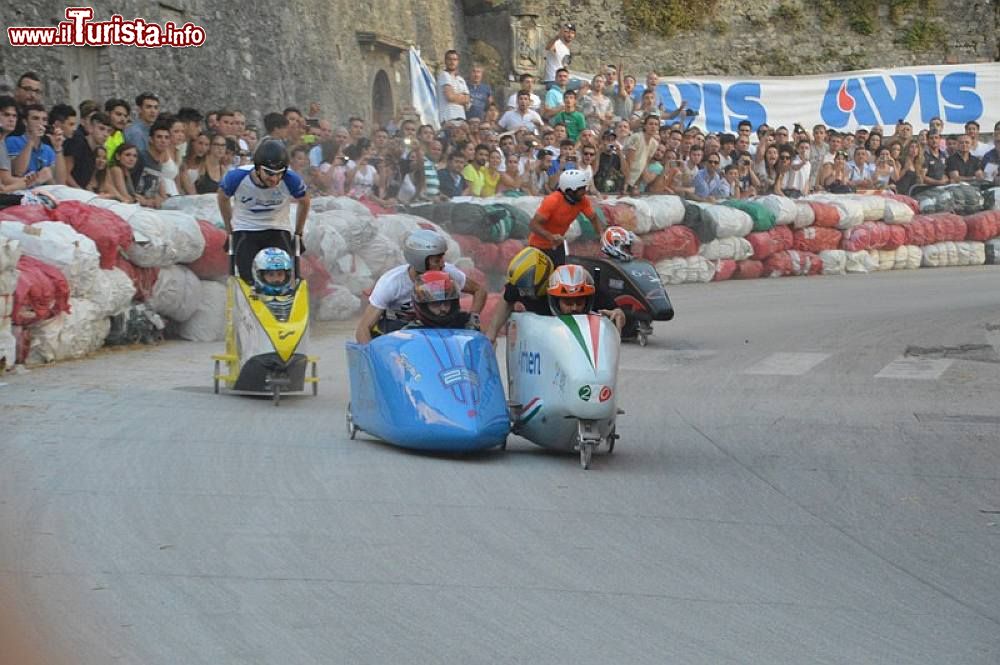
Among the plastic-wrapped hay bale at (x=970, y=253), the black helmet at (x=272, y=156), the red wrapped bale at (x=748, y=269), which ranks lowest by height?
the plastic-wrapped hay bale at (x=970, y=253)

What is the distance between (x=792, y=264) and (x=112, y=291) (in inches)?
523

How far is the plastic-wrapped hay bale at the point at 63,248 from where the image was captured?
1280cm

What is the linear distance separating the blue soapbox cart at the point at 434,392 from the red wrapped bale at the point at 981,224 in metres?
19.8

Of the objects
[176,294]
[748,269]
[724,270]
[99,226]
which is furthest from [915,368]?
[748,269]

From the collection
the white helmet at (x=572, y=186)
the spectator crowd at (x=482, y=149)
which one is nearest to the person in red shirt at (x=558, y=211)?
the white helmet at (x=572, y=186)

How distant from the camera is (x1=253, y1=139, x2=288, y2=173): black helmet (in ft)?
37.3

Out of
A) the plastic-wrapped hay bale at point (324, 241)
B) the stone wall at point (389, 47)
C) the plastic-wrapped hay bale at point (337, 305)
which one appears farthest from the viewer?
the stone wall at point (389, 47)

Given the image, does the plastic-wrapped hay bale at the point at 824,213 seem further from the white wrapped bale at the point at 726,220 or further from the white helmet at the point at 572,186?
the white helmet at the point at 572,186

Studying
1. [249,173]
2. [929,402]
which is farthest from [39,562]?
[929,402]

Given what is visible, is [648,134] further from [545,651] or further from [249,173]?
[545,651]

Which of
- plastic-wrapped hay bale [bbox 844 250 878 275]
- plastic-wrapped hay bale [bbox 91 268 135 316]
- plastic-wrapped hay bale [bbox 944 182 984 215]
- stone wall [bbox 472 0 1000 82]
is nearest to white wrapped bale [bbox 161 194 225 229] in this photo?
plastic-wrapped hay bale [bbox 91 268 135 316]

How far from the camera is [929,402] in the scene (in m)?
12.2

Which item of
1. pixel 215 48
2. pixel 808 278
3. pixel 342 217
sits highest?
pixel 215 48

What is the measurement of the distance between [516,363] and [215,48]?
643 inches
